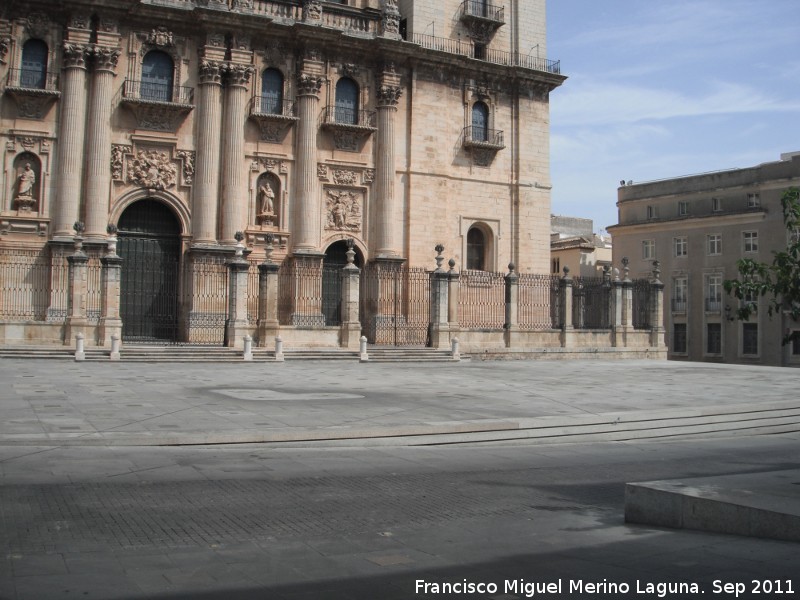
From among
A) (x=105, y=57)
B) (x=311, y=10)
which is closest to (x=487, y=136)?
(x=311, y=10)

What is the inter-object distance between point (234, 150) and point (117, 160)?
14.0 ft

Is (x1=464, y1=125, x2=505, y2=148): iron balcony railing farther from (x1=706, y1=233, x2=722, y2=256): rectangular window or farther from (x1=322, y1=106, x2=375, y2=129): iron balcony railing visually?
(x1=706, y1=233, x2=722, y2=256): rectangular window

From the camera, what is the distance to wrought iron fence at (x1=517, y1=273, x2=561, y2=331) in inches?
1224

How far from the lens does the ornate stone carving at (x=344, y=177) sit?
109ft

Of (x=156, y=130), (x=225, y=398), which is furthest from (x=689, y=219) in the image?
(x=225, y=398)

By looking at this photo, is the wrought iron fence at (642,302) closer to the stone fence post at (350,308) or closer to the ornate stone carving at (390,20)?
the stone fence post at (350,308)

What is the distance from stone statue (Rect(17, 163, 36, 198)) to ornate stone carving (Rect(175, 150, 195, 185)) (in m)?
5.20

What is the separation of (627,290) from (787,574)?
28.3 meters

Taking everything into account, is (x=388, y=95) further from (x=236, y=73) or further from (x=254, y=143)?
(x=236, y=73)

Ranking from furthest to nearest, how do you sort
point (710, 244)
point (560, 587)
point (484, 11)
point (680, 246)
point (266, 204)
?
point (680, 246) < point (710, 244) < point (484, 11) < point (266, 204) < point (560, 587)

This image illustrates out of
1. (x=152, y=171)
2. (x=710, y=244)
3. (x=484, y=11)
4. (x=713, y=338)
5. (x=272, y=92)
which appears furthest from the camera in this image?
(x=710, y=244)

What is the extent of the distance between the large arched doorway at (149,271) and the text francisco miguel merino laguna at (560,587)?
25.4m

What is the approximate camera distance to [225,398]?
47.5ft

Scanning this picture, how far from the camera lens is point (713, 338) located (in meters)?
47.0
